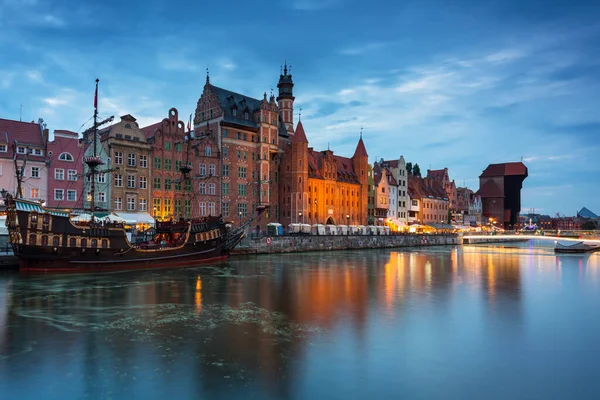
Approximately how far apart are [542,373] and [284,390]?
32.0 feet

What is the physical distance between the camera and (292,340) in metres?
21.5

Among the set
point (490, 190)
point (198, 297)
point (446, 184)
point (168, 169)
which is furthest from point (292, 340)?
point (490, 190)

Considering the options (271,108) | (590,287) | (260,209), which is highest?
(271,108)

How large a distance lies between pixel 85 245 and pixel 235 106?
4450 cm

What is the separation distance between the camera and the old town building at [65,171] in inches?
2359

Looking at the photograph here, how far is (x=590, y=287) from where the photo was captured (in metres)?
41.4

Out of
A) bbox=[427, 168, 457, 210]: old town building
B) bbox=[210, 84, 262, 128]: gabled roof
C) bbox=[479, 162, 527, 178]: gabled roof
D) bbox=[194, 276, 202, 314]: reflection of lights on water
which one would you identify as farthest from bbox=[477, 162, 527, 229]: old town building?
bbox=[194, 276, 202, 314]: reflection of lights on water

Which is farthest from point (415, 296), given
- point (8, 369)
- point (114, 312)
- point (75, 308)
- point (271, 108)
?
point (271, 108)

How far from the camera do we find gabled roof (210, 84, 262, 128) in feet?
269

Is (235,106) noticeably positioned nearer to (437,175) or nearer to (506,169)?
(437,175)

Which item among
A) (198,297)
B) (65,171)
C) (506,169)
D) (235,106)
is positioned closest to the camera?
(198,297)

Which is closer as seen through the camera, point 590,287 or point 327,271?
point 590,287

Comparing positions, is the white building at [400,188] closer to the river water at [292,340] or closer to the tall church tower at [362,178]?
the tall church tower at [362,178]

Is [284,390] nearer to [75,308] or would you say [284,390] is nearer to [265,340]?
[265,340]
